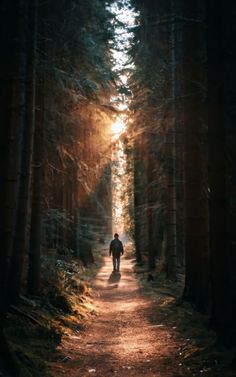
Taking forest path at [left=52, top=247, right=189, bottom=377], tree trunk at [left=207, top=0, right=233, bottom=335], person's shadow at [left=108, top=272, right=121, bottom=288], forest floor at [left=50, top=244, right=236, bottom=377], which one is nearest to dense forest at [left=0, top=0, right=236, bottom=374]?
tree trunk at [left=207, top=0, right=233, bottom=335]

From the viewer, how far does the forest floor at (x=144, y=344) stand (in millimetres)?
6680

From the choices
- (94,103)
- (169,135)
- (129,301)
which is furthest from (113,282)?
(94,103)

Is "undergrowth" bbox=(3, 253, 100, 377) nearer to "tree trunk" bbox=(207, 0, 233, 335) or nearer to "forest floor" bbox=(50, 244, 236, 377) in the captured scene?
"forest floor" bbox=(50, 244, 236, 377)

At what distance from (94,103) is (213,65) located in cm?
834

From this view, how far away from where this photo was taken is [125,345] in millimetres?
8594

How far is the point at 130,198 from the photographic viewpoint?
34031 mm

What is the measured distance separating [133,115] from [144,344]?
9893 mm

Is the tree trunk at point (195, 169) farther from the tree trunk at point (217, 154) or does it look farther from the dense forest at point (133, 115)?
the tree trunk at point (217, 154)

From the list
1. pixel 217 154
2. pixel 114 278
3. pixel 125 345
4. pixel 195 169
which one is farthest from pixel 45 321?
pixel 114 278

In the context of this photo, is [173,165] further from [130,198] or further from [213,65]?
[130,198]

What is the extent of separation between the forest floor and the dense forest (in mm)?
534

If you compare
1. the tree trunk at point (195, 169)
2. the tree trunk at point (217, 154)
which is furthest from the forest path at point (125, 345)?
the tree trunk at point (217, 154)

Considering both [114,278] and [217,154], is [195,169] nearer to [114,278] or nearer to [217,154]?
[217,154]

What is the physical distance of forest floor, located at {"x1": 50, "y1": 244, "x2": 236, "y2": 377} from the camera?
6680 millimetres
